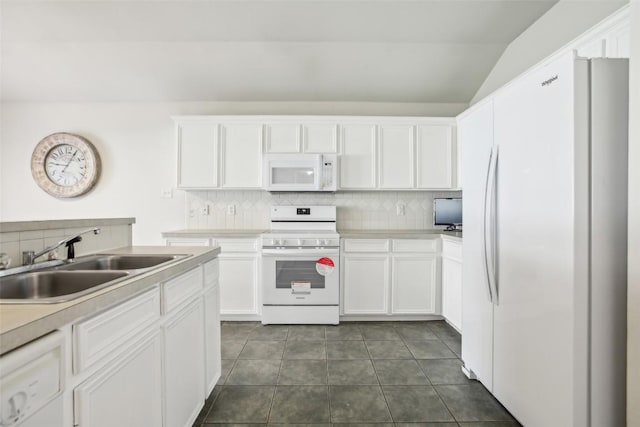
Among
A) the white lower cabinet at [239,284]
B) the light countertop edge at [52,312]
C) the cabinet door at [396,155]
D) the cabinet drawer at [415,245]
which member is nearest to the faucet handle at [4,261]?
the light countertop edge at [52,312]

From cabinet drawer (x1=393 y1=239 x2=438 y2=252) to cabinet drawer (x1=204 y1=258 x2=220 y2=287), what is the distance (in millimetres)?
1932

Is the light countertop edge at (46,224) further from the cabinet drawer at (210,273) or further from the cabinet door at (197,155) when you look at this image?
the cabinet door at (197,155)

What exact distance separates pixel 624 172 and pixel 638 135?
22 centimetres

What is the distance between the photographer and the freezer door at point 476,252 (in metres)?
1.83

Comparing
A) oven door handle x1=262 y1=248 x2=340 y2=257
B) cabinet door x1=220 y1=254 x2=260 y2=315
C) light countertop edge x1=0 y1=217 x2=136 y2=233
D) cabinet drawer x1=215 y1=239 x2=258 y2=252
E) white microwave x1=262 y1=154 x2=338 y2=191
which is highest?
white microwave x1=262 y1=154 x2=338 y2=191

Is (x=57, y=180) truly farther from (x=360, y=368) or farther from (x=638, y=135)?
(x=638, y=135)

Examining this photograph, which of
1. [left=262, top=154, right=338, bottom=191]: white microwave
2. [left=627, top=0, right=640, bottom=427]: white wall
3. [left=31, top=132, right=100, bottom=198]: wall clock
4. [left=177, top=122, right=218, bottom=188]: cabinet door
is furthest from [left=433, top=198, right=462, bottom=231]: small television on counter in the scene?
[left=31, top=132, right=100, bottom=198]: wall clock

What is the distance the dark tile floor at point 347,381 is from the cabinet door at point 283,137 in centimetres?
195

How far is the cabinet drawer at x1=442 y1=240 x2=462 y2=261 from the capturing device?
279 cm

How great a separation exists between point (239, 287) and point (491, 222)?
247cm

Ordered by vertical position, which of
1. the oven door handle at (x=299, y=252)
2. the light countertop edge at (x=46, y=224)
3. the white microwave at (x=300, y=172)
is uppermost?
the white microwave at (x=300, y=172)

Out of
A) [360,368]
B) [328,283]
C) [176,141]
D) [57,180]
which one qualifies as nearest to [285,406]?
[360,368]

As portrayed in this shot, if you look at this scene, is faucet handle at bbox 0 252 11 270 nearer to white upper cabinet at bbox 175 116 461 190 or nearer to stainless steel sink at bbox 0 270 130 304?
stainless steel sink at bbox 0 270 130 304

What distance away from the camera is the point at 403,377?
2.12 meters
